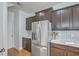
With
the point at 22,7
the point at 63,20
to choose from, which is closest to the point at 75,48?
the point at 63,20

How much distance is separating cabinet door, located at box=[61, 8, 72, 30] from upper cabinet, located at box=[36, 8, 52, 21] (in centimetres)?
34

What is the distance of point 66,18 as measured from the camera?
292 cm

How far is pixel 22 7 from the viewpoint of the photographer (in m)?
2.45

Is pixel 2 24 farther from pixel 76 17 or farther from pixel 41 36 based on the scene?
pixel 76 17

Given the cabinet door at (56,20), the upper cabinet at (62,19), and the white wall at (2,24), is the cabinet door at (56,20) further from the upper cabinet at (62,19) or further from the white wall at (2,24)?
the white wall at (2,24)

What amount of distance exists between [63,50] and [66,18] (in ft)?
2.75

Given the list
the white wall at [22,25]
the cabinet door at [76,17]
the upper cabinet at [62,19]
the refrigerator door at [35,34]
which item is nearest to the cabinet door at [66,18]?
the upper cabinet at [62,19]

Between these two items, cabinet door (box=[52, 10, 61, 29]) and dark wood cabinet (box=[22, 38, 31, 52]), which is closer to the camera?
dark wood cabinet (box=[22, 38, 31, 52])

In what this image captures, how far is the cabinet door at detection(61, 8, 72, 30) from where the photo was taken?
2839 mm

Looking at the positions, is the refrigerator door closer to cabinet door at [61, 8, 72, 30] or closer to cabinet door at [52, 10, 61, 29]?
cabinet door at [52, 10, 61, 29]

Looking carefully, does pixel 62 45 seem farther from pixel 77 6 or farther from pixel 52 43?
pixel 77 6

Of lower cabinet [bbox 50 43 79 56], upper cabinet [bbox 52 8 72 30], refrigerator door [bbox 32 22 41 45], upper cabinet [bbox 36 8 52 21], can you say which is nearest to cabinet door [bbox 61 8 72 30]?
upper cabinet [bbox 52 8 72 30]

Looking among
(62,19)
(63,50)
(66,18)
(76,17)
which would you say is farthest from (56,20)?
(63,50)

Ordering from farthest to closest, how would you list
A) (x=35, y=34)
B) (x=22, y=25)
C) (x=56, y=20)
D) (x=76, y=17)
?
1. (x=56, y=20)
2. (x=35, y=34)
3. (x=76, y=17)
4. (x=22, y=25)
